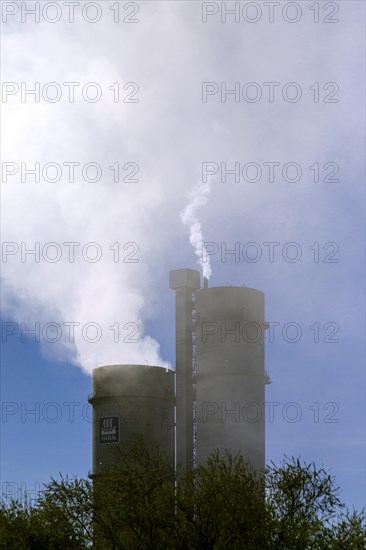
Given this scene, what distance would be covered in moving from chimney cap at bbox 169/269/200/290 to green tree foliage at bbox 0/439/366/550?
207 ft

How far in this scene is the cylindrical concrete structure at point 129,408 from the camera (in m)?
113

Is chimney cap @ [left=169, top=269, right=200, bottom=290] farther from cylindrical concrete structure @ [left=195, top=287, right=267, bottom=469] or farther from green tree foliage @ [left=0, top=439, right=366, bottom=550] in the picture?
green tree foliage @ [left=0, top=439, right=366, bottom=550]

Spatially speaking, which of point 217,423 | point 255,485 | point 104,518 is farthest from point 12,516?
point 217,423

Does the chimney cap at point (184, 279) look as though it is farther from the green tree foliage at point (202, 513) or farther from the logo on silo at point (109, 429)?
the green tree foliage at point (202, 513)

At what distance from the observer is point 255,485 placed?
1956 inches

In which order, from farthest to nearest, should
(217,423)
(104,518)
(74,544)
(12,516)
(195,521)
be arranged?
(217,423), (12,516), (74,544), (104,518), (195,521)

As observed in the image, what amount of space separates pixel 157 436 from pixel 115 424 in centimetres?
514

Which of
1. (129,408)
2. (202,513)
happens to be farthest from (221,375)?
(202,513)

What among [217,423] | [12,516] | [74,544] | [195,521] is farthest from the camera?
[217,423]

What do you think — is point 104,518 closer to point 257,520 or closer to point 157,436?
point 257,520

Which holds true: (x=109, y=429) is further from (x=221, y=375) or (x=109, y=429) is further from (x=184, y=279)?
(x=184, y=279)

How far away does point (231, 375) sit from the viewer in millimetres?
110312

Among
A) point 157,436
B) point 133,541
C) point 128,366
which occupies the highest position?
point 128,366

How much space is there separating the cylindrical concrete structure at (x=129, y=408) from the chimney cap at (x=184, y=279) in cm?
999
